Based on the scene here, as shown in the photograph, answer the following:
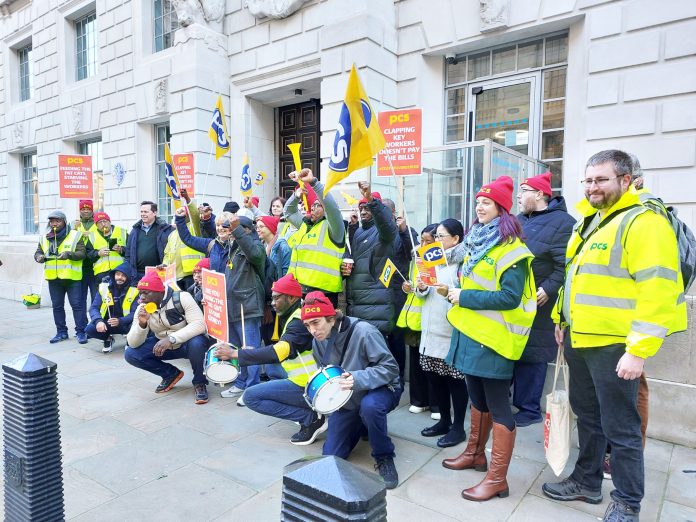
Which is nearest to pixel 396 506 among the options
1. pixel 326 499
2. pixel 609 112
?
pixel 326 499

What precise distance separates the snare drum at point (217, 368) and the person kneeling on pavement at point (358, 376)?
34.6 inches

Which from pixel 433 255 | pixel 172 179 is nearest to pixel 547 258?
pixel 433 255

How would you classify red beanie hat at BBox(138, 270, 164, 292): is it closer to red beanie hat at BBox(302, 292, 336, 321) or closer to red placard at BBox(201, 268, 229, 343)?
red placard at BBox(201, 268, 229, 343)

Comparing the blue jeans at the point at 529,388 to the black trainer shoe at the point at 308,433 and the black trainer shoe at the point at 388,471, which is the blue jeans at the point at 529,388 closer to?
the black trainer shoe at the point at 388,471

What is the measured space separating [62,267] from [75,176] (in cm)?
283

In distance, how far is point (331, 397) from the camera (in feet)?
10.5

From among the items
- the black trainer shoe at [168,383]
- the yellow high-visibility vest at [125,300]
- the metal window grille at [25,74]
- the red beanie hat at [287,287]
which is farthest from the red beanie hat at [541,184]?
the metal window grille at [25,74]

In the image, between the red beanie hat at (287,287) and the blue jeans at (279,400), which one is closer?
the blue jeans at (279,400)

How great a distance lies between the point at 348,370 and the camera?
3504mm

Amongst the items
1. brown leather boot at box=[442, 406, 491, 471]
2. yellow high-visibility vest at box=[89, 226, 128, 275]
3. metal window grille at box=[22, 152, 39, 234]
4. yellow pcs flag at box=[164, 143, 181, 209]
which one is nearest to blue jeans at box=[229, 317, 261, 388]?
yellow pcs flag at box=[164, 143, 181, 209]

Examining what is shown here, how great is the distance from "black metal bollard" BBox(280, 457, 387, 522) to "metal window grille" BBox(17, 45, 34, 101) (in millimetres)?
18912

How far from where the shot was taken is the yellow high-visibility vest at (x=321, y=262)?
4742 millimetres

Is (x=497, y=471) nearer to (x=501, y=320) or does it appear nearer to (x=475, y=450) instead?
(x=475, y=450)

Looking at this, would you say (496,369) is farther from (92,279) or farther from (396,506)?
(92,279)
